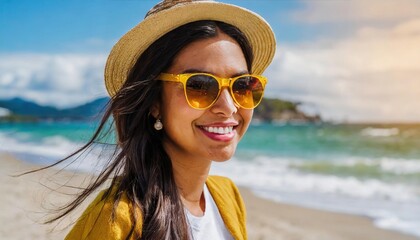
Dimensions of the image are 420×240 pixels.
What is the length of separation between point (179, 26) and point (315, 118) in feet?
185

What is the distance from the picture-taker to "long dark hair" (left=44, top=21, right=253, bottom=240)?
1.88m

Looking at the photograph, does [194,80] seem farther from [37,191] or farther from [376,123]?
[376,123]

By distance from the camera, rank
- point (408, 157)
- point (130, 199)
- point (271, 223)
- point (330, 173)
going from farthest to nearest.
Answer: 1. point (408, 157)
2. point (330, 173)
3. point (271, 223)
4. point (130, 199)

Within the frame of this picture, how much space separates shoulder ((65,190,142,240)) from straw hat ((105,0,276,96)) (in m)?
0.57

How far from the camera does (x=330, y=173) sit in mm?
16719

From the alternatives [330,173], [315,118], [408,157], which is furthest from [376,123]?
[330,173]

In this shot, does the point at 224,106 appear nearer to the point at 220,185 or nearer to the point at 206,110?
the point at 206,110

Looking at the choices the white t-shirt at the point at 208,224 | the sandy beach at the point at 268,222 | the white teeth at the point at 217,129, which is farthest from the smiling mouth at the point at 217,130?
the sandy beach at the point at 268,222

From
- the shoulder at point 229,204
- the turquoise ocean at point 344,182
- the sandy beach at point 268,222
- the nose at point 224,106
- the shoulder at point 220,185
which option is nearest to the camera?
the nose at point 224,106

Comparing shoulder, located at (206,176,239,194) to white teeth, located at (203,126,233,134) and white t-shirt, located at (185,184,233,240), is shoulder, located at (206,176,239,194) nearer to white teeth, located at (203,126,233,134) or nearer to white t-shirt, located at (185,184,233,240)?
white t-shirt, located at (185,184,233,240)

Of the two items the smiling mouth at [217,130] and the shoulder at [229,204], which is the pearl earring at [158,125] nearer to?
the smiling mouth at [217,130]

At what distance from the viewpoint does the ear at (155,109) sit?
6.81 ft

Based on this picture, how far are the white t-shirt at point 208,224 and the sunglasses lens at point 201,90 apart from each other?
39 centimetres

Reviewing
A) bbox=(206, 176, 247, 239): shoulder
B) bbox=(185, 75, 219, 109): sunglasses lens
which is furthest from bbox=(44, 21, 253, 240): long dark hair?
bbox=(206, 176, 247, 239): shoulder
